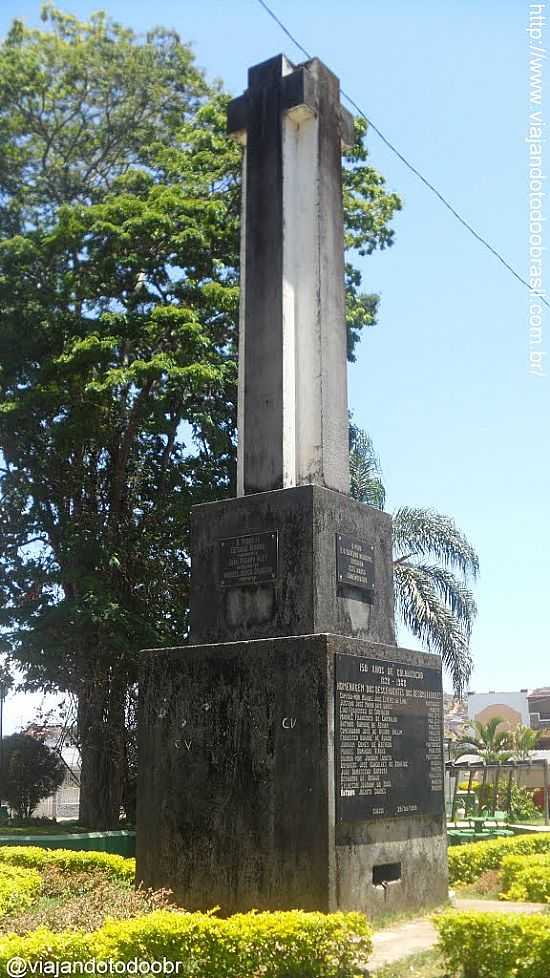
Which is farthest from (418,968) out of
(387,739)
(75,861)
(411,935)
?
(75,861)

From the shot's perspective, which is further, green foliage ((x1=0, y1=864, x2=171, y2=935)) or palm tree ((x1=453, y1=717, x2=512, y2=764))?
palm tree ((x1=453, y1=717, x2=512, y2=764))

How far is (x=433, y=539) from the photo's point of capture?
874 inches

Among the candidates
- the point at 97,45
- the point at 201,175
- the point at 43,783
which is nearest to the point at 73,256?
the point at 201,175

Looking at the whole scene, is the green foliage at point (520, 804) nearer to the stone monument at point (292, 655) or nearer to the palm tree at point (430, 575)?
the palm tree at point (430, 575)

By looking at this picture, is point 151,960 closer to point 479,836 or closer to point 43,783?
point 479,836

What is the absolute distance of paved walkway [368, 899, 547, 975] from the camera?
6410 millimetres

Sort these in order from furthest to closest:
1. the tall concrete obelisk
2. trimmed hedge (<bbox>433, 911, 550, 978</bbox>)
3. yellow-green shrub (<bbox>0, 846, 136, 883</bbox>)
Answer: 1. yellow-green shrub (<bbox>0, 846, 136, 883</bbox>)
2. the tall concrete obelisk
3. trimmed hedge (<bbox>433, 911, 550, 978</bbox>)

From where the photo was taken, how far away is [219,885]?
24.8 ft

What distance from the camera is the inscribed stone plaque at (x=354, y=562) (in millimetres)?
8344

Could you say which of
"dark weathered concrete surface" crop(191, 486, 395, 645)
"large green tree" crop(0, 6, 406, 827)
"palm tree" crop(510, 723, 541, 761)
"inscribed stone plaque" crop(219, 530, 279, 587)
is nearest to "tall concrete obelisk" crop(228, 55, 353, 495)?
"dark weathered concrete surface" crop(191, 486, 395, 645)

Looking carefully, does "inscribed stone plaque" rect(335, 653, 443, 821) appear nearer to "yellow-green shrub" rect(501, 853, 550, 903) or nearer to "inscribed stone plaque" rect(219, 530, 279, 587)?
"yellow-green shrub" rect(501, 853, 550, 903)

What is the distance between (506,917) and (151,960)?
7.04 ft

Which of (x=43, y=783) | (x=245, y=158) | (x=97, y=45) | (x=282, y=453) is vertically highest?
(x=97, y=45)

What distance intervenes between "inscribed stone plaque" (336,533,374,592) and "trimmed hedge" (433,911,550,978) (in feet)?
9.88
